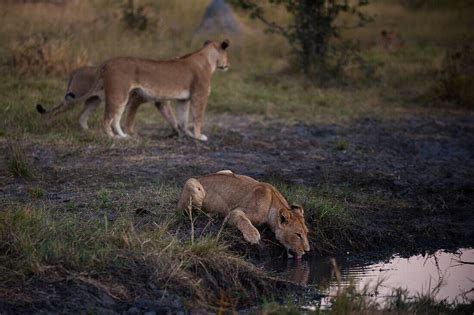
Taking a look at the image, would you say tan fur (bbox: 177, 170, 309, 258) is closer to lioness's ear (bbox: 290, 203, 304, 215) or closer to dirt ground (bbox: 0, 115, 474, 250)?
lioness's ear (bbox: 290, 203, 304, 215)

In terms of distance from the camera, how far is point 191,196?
7352 mm

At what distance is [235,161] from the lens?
10141 millimetres

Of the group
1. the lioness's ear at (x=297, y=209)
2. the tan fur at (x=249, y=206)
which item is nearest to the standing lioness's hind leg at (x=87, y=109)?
the tan fur at (x=249, y=206)

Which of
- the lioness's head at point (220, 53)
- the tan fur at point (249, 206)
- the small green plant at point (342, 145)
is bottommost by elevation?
the small green plant at point (342, 145)

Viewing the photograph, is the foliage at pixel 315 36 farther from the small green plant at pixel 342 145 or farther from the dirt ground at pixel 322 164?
the small green plant at pixel 342 145

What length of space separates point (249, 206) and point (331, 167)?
2.99 meters

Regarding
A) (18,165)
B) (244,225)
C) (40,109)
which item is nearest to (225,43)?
(40,109)

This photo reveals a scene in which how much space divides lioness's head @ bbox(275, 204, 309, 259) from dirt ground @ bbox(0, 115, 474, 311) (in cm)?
66

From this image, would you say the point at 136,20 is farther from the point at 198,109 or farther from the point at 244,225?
the point at 244,225

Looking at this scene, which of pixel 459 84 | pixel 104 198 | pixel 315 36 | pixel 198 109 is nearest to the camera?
pixel 104 198

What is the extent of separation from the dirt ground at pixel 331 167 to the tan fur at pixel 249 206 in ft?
1.57

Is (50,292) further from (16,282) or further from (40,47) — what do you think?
(40,47)

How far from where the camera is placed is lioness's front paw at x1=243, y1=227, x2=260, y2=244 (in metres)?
6.94

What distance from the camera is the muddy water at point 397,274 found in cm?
638
